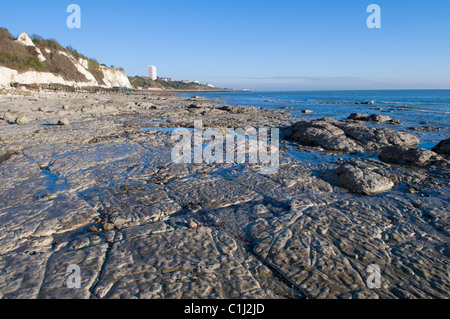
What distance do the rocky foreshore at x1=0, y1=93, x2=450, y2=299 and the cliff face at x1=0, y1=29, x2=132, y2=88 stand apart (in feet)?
111

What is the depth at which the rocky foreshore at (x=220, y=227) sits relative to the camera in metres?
2.53

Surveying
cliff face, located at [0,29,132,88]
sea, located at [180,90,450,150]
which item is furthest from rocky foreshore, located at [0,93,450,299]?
cliff face, located at [0,29,132,88]

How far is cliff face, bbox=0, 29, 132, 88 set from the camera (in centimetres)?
Answer: 3212

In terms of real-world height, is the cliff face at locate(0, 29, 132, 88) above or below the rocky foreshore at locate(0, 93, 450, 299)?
above

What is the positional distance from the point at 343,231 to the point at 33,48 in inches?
1989

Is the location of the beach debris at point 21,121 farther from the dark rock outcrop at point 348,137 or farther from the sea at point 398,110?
the sea at point 398,110

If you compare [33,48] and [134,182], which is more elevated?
[33,48]

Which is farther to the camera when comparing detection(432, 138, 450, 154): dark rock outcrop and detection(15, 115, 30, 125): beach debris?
detection(15, 115, 30, 125): beach debris

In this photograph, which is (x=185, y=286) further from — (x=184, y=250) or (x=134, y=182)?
(x=134, y=182)

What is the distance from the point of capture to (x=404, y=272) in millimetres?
2719

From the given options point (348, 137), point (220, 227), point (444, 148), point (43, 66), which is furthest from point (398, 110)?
point (43, 66)

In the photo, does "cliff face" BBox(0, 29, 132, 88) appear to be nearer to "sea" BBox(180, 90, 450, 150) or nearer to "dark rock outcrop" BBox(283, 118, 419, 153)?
"sea" BBox(180, 90, 450, 150)
